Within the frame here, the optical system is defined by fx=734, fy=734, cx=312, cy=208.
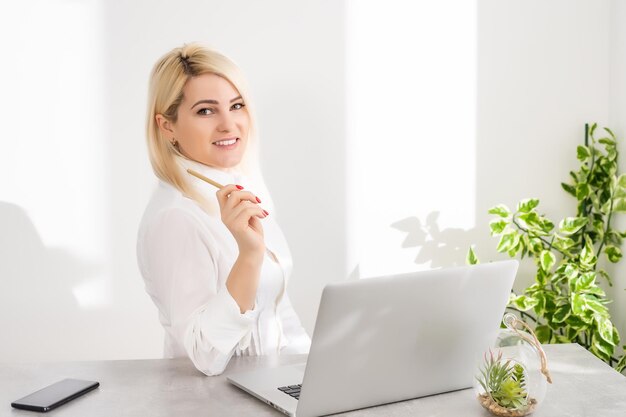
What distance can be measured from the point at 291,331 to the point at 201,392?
0.98m

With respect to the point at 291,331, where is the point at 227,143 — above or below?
above

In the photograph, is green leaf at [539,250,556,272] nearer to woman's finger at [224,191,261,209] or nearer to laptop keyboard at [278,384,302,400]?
woman's finger at [224,191,261,209]

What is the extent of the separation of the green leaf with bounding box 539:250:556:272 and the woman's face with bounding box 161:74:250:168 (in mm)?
1334

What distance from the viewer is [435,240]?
3139mm

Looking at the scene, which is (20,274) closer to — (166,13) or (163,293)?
(163,293)

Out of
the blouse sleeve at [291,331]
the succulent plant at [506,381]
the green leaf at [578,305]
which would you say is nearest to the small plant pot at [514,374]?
the succulent plant at [506,381]

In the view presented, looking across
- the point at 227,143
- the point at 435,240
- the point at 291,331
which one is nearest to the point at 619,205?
the point at 435,240

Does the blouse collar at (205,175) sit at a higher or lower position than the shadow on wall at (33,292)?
higher

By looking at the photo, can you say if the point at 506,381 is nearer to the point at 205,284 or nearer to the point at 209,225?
the point at 205,284

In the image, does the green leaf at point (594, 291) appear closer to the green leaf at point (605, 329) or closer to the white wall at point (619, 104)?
the green leaf at point (605, 329)

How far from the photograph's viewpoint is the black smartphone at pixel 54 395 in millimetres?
1522

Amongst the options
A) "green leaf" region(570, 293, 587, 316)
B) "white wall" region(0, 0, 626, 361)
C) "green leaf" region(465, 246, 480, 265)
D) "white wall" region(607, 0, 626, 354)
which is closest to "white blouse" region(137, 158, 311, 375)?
"white wall" region(0, 0, 626, 361)

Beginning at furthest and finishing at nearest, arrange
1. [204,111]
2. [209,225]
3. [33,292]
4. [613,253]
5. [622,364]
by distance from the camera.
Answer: [613,253] < [622,364] < [33,292] < [204,111] < [209,225]

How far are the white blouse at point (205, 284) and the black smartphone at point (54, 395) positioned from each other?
29 cm
